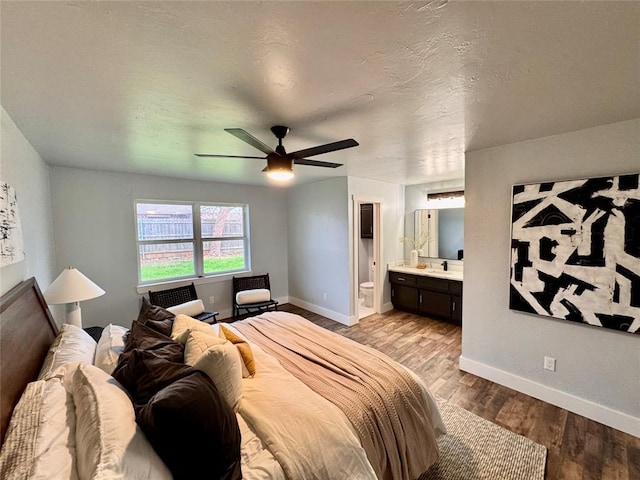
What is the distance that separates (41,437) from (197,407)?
0.51 m

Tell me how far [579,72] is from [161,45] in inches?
77.1

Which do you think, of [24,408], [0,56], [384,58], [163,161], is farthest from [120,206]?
[384,58]

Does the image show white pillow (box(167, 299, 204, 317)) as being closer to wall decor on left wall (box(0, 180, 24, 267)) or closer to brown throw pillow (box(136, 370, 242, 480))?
wall decor on left wall (box(0, 180, 24, 267))

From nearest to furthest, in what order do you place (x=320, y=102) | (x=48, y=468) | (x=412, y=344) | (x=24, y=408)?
(x=48, y=468) → (x=24, y=408) → (x=320, y=102) → (x=412, y=344)

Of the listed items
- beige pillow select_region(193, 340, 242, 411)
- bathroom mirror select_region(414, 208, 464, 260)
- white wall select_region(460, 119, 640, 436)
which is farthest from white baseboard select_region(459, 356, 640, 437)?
beige pillow select_region(193, 340, 242, 411)

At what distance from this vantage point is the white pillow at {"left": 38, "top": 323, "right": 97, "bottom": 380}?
1.45m

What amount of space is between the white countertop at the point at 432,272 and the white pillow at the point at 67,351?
4.17 meters

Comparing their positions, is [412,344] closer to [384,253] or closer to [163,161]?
[384,253]

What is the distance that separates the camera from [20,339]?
1.40m

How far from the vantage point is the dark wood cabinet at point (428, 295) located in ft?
13.6

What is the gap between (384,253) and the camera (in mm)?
4828

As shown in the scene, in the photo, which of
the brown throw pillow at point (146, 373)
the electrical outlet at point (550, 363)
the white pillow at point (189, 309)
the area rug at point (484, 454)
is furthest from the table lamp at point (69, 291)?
the electrical outlet at point (550, 363)

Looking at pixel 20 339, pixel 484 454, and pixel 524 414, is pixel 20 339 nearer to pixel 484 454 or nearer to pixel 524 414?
pixel 484 454

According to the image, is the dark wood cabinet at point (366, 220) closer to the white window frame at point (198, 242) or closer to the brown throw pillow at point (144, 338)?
the white window frame at point (198, 242)
